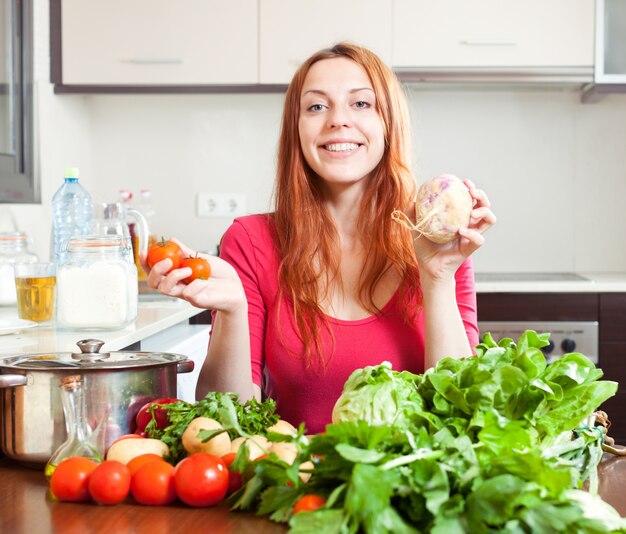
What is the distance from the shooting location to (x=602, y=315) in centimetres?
282

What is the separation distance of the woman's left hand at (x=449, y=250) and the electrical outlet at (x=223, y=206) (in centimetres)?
199

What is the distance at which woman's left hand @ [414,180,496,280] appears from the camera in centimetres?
143

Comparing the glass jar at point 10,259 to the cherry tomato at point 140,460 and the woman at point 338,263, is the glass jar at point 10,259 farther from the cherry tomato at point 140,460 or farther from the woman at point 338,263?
the cherry tomato at point 140,460

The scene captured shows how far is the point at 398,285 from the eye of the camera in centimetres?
167

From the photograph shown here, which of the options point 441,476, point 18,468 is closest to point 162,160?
point 18,468

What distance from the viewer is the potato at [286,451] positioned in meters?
0.86

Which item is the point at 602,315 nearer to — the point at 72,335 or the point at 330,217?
the point at 330,217

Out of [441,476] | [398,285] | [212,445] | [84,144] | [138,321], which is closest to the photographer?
[441,476]

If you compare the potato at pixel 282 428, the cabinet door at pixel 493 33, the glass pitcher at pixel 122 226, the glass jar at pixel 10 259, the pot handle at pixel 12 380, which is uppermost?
the cabinet door at pixel 493 33

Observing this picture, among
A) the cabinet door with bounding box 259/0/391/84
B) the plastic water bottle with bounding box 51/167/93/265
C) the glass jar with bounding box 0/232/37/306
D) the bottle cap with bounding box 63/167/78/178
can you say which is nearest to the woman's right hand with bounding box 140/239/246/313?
the glass jar with bounding box 0/232/37/306

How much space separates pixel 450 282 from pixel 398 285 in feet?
0.56

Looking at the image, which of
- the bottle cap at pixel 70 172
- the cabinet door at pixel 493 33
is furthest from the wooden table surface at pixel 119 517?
the cabinet door at pixel 493 33

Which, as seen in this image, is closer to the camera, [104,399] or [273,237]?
[104,399]

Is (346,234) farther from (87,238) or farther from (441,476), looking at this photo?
(441,476)
